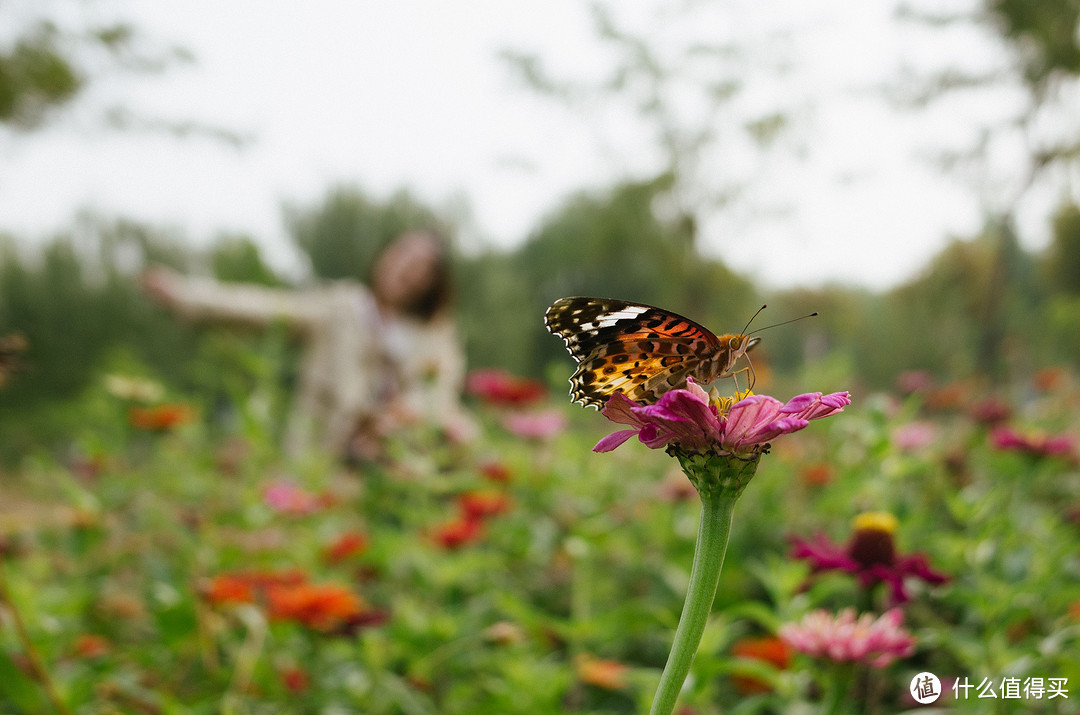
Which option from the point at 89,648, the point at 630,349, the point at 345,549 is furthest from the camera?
the point at 345,549

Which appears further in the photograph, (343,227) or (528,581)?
(343,227)

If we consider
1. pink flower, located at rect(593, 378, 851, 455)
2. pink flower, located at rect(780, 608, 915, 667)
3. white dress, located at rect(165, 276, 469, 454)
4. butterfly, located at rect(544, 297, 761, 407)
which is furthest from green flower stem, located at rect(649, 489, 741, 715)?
white dress, located at rect(165, 276, 469, 454)

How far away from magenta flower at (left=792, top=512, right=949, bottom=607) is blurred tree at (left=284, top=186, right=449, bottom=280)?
11.6m

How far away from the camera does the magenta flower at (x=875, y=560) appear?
0.66m

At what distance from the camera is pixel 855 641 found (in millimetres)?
596

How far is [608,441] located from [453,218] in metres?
11.9

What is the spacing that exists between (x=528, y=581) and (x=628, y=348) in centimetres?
101

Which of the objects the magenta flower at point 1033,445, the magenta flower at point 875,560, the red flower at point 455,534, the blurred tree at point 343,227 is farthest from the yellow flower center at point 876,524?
the blurred tree at point 343,227

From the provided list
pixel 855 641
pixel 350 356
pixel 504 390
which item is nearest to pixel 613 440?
pixel 855 641

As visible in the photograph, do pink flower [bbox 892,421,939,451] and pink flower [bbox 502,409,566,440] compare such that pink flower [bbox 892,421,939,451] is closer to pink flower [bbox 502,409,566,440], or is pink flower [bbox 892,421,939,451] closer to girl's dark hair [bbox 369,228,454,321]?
pink flower [bbox 502,409,566,440]

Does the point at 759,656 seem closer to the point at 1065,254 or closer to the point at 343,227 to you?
the point at 1065,254

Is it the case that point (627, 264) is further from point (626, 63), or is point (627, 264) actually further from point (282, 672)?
point (282, 672)

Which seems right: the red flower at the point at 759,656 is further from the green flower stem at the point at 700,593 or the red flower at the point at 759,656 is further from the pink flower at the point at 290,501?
the pink flower at the point at 290,501

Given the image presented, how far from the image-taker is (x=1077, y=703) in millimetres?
708
